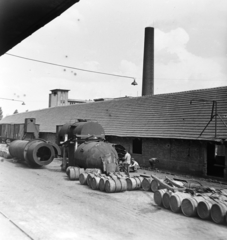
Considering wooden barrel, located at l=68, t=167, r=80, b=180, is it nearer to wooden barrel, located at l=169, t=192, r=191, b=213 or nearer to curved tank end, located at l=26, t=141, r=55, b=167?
curved tank end, located at l=26, t=141, r=55, b=167

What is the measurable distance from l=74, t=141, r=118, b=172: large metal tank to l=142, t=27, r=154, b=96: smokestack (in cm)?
1389

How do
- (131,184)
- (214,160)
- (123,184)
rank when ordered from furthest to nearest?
1. (214,160)
2. (131,184)
3. (123,184)

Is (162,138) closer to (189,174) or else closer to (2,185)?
(189,174)

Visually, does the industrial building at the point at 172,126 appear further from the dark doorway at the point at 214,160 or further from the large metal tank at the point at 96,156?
the large metal tank at the point at 96,156

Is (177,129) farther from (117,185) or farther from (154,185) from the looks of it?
(117,185)

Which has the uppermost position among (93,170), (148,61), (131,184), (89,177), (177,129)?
(148,61)

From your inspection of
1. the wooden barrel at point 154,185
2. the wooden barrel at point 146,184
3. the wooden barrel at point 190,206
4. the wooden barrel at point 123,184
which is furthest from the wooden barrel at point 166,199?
the wooden barrel at point 123,184

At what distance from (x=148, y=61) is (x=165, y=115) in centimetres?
871

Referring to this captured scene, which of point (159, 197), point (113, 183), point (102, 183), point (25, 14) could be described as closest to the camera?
point (25, 14)

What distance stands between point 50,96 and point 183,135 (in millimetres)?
48672

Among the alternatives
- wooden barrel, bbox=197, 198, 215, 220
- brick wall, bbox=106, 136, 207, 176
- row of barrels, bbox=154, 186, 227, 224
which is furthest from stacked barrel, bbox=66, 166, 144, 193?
brick wall, bbox=106, 136, 207, 176

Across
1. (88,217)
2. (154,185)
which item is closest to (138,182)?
(154,185)

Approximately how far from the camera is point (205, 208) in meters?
8.97

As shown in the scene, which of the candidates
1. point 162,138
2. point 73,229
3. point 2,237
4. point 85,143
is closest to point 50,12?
point 2,237
